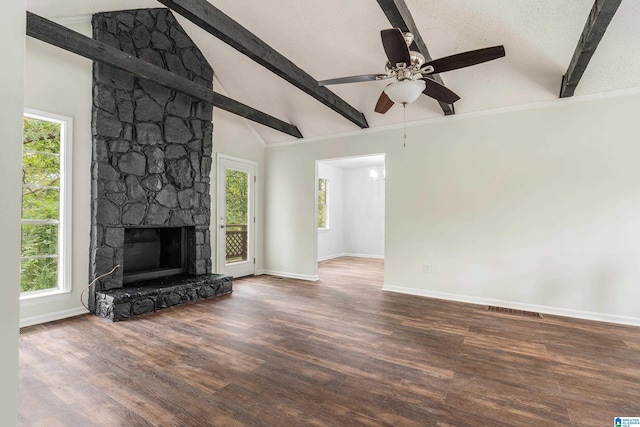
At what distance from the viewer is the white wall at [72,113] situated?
325 centimetres

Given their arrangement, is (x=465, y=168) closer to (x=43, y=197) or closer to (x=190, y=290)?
(x=190, y=290)

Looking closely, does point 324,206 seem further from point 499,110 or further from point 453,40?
point 453,40

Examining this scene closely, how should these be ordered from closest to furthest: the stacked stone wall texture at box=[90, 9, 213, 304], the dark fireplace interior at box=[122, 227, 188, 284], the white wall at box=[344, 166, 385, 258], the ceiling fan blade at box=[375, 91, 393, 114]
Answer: the ceiling fan blade at box=[375, 91, 393, 114] → the stacked stone wall texture at box=[90, 9, 213, 304] → the dark fireplace interior at box=[122, 227, 188, 284] → the white wall at box=[344, 166, 385, 258]

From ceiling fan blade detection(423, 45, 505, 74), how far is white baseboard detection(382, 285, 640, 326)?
3123mm

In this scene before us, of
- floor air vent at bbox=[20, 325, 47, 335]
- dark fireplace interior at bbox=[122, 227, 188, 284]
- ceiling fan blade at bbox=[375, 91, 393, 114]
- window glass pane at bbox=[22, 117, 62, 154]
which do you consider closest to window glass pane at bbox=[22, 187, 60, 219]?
window glass pane at bbox=[22, 117, 62, 154]

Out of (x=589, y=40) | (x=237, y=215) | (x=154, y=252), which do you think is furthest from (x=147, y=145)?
(x=589, y=40)

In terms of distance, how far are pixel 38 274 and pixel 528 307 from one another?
589 centimetres

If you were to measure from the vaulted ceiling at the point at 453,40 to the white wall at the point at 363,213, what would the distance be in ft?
13.4

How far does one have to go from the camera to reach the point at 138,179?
3.98 m

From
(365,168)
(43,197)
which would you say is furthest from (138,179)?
(365,168)

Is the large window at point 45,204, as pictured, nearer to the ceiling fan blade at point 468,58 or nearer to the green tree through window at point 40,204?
the green tree through window at point 40,204

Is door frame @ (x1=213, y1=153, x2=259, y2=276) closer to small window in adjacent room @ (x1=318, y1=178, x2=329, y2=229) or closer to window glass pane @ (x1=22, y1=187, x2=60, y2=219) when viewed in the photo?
window glass pane @ (x1=22, y1=187, x2=60, y2=219)

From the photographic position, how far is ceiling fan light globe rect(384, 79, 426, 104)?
249cm

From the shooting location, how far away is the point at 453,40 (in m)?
3.39
